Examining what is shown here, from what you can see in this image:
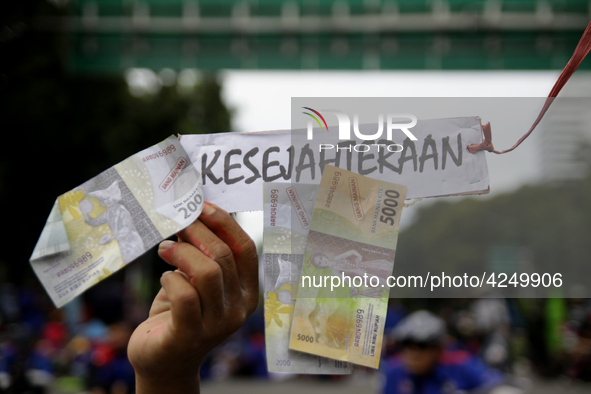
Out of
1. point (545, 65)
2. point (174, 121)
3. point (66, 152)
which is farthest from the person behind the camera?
point (174, 121)

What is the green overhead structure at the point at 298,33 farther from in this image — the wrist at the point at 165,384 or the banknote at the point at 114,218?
the wrist at the point at 165,384

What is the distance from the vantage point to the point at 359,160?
1.48 m

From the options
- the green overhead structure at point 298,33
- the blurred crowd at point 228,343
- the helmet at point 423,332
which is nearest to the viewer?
the helmet at point 423,332

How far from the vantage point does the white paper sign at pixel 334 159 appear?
4.80ft

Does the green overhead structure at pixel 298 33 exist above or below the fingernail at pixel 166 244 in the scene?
above

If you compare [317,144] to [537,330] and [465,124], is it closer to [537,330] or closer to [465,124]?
[465,124]

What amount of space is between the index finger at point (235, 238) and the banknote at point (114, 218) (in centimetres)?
4

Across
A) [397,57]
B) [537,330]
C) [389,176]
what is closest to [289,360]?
[389,176]

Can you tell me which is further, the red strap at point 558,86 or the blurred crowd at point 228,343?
the blurred crowd at point 228,343

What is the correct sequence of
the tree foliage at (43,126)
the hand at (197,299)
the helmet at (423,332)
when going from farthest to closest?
the tree foliage at (43,126), the helmet at (423,332), the hand at (197,299)

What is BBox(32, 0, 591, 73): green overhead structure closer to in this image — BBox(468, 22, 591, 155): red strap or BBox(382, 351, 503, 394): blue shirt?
BBox(382, 351, 503, 394): blue shirt

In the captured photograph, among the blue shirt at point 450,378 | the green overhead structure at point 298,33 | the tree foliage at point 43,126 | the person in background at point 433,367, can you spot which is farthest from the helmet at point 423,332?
the tree foliage at point 43,126

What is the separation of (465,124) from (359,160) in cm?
31

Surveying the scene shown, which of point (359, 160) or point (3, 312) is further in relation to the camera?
point (3, 312)
